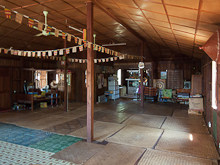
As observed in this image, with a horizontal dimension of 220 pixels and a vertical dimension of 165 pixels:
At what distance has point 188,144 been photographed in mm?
4750

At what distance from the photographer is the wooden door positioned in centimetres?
934

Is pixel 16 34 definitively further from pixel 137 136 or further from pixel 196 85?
pixel 196 85

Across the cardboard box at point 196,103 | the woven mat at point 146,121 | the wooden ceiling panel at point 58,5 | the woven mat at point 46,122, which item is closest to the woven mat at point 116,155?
the woven mat at point 146,121

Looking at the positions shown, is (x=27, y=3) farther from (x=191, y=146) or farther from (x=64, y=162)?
(x=191, y=146)

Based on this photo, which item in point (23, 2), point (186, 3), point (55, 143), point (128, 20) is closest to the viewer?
point (186, 3)

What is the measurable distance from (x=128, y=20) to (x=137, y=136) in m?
4.16

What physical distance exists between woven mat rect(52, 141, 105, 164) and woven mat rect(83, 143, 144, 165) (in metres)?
0.16

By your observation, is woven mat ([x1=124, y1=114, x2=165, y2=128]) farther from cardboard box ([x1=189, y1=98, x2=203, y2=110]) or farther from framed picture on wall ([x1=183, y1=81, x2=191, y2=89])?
framed picture on wall ([x1=183, y1=81, x2=191, y2=89])

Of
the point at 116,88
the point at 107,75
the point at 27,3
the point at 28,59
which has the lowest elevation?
the point at 116,88

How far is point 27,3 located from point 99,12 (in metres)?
2.24

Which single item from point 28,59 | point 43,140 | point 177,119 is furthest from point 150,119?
point 28,59

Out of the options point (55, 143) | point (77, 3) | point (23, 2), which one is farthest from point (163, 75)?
point (23, 2)

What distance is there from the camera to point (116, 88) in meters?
14.4

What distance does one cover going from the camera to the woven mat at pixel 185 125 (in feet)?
19.8
